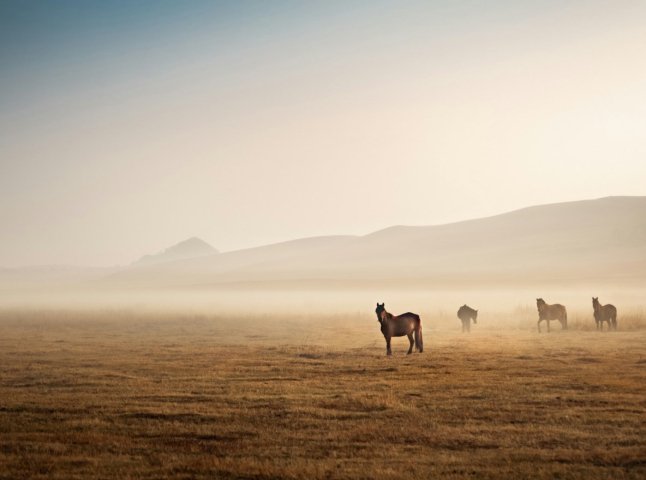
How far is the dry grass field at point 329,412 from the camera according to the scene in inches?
454

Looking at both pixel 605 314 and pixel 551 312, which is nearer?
pixel 605 314

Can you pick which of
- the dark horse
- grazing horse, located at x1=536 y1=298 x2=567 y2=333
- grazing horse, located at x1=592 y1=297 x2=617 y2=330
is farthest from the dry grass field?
grazing horse, located at x1=536 y1=298 x2=567 y2=333

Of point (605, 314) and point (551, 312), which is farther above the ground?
point (551, 312)

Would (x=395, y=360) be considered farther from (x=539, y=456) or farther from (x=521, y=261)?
(x=521, y=261)

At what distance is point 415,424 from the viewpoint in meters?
14.5

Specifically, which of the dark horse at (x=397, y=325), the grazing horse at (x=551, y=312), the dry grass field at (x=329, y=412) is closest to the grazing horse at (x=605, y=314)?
the grazing horse at (x=551, y=312)

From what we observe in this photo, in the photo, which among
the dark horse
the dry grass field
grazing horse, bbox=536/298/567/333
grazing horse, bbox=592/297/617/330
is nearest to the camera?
the dry grass field

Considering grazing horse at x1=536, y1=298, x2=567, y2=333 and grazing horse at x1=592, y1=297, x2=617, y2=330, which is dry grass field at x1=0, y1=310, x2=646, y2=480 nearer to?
grazing horse at x1=592, y1=297, x2=617, y2=330

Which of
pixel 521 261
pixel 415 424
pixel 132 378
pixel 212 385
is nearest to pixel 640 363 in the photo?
pixel 415 424

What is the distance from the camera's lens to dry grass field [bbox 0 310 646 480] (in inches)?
454

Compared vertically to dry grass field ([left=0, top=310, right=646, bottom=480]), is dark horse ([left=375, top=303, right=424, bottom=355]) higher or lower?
higher

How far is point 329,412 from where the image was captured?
621 inches

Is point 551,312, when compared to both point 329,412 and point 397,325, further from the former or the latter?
point 329,412

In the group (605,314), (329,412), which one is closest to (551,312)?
(605,314)
